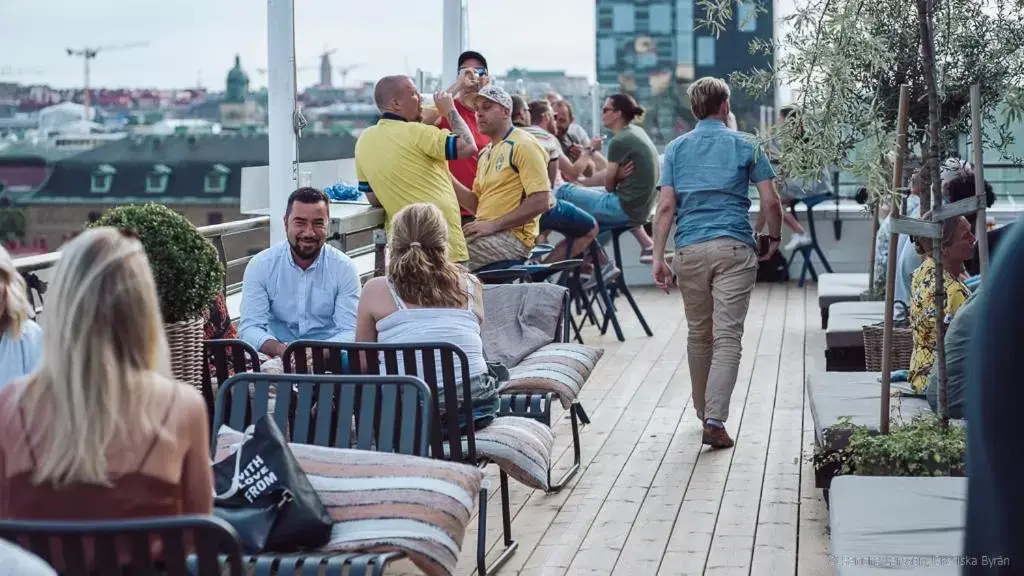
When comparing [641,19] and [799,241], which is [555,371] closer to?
[799,241]

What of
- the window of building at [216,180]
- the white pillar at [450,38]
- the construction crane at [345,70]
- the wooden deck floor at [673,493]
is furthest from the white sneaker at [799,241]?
the window of building at [216,180]

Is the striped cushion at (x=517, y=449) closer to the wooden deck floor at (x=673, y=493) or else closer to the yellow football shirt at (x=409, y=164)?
the wooden deck floor at (x=673, y=493)

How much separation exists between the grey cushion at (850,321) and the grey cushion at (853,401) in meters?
1.24

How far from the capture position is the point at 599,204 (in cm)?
942

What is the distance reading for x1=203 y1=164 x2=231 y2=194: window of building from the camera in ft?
358

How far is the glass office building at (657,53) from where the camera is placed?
16703mm

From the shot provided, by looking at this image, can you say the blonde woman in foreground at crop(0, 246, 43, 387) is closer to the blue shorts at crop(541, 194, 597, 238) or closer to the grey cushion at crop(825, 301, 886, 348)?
the grey cushion at crop(825, 301, 886, 348)

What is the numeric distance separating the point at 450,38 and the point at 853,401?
17.8 feet

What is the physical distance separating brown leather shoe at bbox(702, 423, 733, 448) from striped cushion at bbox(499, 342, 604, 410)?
0.60m

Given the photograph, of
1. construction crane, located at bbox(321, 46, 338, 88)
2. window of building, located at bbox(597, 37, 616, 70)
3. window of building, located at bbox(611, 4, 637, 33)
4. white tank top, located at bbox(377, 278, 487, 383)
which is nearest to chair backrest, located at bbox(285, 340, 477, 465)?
white tank top, located at bbox(377, 278, 487, 383)

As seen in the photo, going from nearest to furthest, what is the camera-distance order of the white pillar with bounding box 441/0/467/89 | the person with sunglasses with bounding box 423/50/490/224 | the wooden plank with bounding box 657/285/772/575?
1. the wooden plank with bounding box 657/285/772/575
2. the person with sunglasses with bounding box 423/50/490/224
3. the white pillar with bounding box 441/0/467/89

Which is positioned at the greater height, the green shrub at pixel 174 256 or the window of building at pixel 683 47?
the window of building at pixel 683 47

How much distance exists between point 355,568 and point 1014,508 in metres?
1.97

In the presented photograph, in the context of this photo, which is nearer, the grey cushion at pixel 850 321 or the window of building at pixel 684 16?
the grey cushion at pixel 850 321
